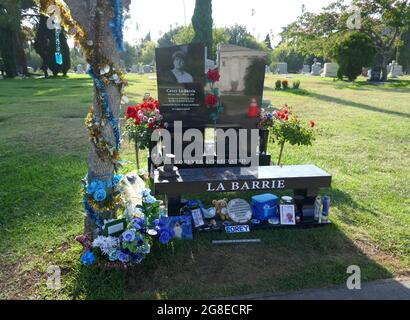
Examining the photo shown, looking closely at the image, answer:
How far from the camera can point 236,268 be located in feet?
12.9

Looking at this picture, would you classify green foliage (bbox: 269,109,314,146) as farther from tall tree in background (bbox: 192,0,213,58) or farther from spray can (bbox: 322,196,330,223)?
tall tree in background (bbox: 192,0,213,58)

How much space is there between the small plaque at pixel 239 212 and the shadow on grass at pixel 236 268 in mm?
232

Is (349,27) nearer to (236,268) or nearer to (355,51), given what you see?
(355,51)

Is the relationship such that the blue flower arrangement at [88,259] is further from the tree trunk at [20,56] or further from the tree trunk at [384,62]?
the tree trunk at [20,56]

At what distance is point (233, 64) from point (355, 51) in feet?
94.5

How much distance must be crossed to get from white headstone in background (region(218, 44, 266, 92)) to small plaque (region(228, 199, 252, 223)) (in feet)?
7.99

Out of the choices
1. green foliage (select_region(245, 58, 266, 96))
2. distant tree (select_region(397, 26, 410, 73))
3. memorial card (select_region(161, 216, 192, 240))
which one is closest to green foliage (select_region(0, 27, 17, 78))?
green foliage (select_region(245, 58, 266, 96))

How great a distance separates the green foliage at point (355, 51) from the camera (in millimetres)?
30756

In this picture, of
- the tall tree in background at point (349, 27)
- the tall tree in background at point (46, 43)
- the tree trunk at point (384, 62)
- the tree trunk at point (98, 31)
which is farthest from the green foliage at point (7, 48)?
the tree trunk at point (384, 62)

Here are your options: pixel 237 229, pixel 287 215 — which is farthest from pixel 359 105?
pixel 237 229

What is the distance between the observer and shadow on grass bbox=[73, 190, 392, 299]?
11.6 feet

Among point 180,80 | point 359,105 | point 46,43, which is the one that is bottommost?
point 359,105
